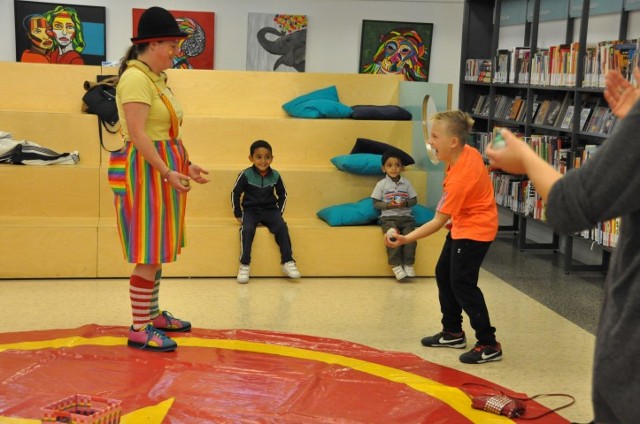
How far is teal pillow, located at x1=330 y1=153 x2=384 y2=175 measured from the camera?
20.2 ft

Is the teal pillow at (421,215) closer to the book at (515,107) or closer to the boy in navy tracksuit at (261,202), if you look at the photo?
the boy in navy tracksuit at (261,202)

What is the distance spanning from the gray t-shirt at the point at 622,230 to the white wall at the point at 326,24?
8778 mm

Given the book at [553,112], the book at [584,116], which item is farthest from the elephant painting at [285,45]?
the book at [584,116]

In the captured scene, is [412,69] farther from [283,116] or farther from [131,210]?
[131,210]

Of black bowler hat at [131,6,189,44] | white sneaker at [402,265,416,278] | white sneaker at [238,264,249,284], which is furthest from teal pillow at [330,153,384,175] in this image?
black bowler hat at [131,6,189,44]

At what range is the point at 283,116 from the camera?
6.88 metres

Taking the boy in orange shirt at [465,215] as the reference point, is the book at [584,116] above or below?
above

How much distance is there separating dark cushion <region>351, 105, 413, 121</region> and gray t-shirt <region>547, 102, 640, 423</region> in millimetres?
5107

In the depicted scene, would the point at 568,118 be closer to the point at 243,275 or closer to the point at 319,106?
the point at 319,106

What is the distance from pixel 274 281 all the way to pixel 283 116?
1.71 metres

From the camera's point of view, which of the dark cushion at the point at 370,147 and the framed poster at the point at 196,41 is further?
the framed poster at the point at 196,41

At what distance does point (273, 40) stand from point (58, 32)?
246 cm

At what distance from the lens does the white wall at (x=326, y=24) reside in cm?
983

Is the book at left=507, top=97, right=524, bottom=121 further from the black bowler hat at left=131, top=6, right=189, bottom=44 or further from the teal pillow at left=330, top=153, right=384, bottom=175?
the black bowler hat at left=131, top=6, right=189, bottom=44
